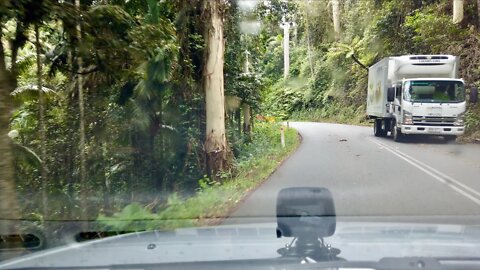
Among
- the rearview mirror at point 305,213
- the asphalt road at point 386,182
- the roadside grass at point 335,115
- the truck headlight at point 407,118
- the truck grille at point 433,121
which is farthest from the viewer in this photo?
the roadside grass at point 335,115

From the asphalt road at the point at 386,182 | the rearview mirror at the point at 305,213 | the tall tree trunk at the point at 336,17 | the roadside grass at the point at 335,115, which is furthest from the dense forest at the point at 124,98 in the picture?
the tall tree trunk at the point at 336,17

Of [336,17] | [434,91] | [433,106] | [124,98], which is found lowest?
[433,106]

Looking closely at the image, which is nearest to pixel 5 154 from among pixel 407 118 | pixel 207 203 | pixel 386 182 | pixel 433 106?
pixel 207 203

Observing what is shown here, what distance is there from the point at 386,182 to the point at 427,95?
916 centimetres

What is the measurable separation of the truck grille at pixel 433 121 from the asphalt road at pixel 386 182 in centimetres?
86

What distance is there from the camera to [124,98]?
12.9 meters

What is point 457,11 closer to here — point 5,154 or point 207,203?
point 207,203

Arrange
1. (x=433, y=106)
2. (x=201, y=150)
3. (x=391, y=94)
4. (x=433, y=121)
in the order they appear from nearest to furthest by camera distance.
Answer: (x=201, y=150) < (x=433, y=106) < (x=433, y=121) < (x=391, y=94)

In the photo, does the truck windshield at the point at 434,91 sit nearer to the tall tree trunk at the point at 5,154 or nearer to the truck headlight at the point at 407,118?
the truck headlight at the point at 407,118

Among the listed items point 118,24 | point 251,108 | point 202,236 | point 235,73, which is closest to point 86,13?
point 118,24

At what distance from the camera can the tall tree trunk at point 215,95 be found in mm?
13086

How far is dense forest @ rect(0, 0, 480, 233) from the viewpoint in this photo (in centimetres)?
744

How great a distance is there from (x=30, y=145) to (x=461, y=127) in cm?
1426

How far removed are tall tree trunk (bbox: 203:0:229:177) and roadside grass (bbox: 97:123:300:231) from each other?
1.96 feet
